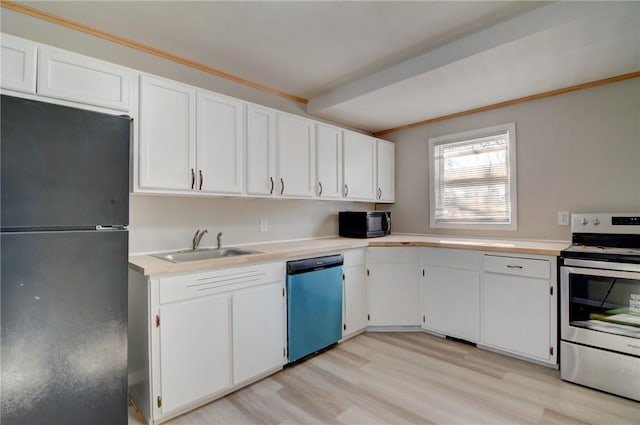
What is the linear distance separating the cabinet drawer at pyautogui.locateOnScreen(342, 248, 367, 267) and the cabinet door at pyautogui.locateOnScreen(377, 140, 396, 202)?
0.95 m

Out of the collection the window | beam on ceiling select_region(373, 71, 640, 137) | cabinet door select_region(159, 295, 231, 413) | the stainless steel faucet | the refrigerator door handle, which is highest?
beam on ceiling select_region(373, 71, 640, 137)

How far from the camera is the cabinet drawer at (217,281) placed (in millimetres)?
1788

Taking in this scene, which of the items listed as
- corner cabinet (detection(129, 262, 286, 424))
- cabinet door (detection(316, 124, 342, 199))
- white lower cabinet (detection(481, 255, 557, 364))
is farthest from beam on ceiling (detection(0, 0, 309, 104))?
white lower cabinet (detection(481, 255, 557, 364))

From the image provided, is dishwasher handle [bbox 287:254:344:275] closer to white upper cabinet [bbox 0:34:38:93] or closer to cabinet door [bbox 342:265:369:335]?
cabinet door [bbox 342:265:369:335]

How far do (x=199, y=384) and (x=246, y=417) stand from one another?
349mm

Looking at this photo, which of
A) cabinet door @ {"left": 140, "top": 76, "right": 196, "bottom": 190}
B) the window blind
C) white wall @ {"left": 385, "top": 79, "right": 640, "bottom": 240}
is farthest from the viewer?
the window blind

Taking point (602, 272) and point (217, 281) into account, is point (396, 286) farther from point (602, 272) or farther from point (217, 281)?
point (217, 281)

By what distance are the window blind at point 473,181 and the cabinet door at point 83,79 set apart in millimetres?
3109

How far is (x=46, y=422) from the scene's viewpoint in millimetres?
1344

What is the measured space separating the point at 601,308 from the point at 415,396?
142 centimetres

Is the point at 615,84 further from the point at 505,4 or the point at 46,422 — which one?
the point at 46,422

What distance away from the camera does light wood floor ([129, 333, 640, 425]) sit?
1.83 m

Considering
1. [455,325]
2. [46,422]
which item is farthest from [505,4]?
[46,422]

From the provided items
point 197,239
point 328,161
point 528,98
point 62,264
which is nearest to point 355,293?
point 328,161
